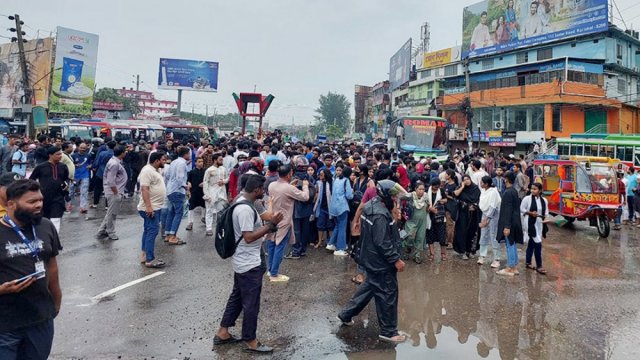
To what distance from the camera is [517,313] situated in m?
5.53

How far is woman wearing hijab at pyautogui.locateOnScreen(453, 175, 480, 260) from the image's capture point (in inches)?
322

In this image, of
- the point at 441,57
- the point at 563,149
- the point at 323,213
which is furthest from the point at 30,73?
the point at 563,149

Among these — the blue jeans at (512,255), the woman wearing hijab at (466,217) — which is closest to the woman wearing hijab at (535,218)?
the blue jeans at (512,255)

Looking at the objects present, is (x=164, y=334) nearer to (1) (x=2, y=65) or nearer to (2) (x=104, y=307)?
(2) (x=104, y=307)

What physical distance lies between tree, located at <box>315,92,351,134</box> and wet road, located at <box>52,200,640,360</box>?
84.7 m

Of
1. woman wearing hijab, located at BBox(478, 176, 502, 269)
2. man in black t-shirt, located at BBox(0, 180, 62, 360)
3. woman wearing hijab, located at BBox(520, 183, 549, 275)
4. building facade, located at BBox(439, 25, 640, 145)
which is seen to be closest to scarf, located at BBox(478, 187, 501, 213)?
woman wearing hijab, located at BBox(478, 176, 502, 269)

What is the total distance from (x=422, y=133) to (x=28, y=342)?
1983 centimetres

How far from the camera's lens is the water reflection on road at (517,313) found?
4492mm

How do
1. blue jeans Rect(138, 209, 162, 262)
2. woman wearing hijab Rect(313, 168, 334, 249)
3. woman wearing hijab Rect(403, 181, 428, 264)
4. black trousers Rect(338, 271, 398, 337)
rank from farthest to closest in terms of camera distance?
1. woman wearing hijab Rect(313, 168, 334, 249)
2. woman wearing hijab Rect(403, 181, 428, 264)
3. blue jeans Rect(138, 209, 162, 262)
4. black trousers Rect(338, 271, 398, 337)

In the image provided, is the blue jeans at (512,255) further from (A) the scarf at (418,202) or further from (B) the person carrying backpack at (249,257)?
(B) the person carrying backpack at (249,257)

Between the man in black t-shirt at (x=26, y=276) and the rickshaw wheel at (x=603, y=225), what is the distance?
1174 centimetres

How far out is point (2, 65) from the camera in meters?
47.8

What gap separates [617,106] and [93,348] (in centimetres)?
3917

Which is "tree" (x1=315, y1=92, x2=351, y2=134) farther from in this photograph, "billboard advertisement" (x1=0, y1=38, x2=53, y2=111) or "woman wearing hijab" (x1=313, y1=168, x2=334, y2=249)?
"woman wearing hijab" (x1=313, y1=168, x2=334, y2=249)
